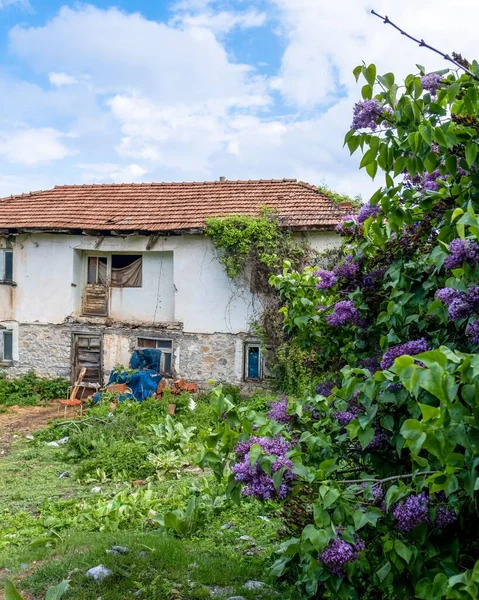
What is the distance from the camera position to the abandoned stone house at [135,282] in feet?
49.5

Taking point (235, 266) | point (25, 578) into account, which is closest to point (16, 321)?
point (235, 266)

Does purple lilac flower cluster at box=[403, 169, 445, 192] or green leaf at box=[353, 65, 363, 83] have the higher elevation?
green leaf at box=[353, 65, 363, 83]

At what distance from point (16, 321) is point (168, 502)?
35.6ft

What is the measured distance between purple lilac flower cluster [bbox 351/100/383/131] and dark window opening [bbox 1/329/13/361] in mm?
16035

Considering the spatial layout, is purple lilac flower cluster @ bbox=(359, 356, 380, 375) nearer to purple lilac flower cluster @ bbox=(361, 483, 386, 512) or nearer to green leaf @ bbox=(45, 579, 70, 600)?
purple lilac flower cluster @ bbox=(361, 483, 386, 512)

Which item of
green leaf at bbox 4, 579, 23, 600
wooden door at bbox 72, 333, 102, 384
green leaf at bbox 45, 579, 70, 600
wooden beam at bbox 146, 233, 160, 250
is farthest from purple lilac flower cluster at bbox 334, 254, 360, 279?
wooden door at bbox 72, 333, 102, 384

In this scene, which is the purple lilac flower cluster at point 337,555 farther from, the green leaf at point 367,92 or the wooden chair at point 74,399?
the wooden chair at point 74,399

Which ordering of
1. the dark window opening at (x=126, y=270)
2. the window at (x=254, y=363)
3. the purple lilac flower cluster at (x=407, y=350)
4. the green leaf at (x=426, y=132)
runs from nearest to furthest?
the green leaf at (x=426, y=132) < the purple lilac flower cluster at (x=407, y=350) < the window at (x=254, y=363) < the dark window opening at (x=126, y=270)

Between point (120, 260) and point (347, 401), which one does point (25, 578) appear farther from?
point (120, 260)

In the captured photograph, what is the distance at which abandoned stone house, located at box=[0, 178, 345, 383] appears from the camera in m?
15.1

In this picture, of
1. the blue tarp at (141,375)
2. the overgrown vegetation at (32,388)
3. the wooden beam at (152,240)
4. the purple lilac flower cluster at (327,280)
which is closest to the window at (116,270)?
the wooden beam at (152,240)

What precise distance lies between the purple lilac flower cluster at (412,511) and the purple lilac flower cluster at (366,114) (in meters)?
1.92

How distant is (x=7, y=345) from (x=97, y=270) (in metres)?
3.57

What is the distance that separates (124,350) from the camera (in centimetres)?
1617
